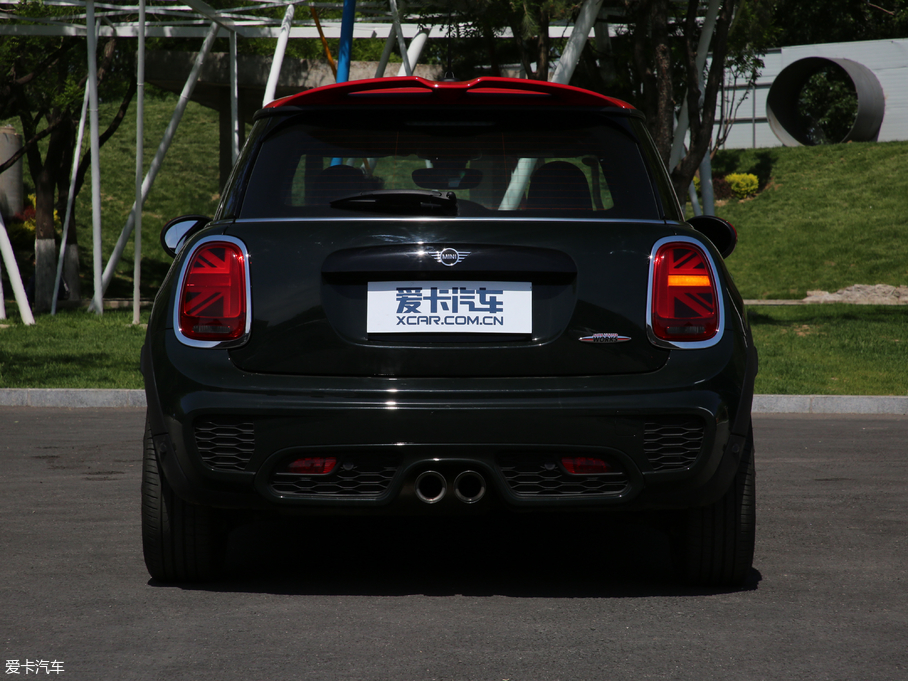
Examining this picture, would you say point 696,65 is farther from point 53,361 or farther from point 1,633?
point 1,633

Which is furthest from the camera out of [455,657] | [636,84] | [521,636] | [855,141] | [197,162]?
[197,162]

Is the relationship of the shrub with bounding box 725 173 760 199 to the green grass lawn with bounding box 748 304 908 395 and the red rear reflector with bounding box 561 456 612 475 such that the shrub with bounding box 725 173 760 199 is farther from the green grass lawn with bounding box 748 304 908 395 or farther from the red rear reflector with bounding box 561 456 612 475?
the red rear reflector with bounding box 561 456 612 475

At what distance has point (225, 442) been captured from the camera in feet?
10.8

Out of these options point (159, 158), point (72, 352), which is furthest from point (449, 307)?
point (159, 158)

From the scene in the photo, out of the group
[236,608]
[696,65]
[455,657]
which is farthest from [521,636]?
[696,65]

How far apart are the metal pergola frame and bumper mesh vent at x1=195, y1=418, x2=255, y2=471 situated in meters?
13.5

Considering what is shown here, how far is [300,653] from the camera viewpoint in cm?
299

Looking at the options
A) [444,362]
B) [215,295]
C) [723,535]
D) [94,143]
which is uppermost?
[215,295]

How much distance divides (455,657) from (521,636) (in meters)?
0.27

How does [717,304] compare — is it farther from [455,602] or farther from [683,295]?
[455,602]

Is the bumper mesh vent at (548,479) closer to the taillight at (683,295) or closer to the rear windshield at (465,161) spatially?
the taillight at (683,295)

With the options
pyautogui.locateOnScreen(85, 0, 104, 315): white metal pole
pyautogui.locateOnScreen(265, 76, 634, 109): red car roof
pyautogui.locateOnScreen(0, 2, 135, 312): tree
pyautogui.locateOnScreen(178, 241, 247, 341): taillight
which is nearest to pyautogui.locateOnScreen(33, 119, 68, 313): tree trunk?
pyautogui.locateOnScreen(0, 2, 135, 312): tree

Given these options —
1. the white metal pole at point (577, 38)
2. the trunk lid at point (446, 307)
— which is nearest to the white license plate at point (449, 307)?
the trunk lid at point (446, 307)

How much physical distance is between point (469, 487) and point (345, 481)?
1.20 ft
